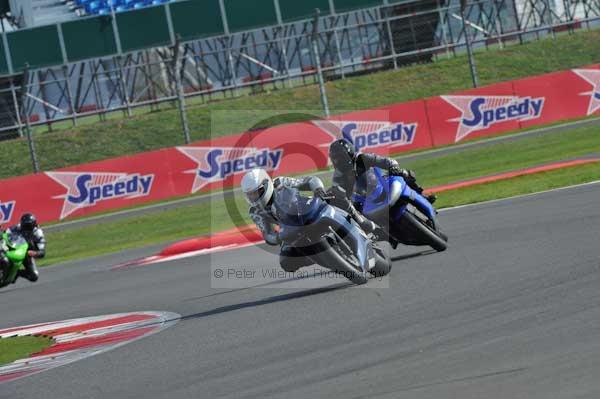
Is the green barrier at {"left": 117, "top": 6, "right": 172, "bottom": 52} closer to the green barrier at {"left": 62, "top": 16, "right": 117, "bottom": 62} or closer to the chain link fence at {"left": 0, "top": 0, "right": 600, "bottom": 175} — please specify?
the green barrier at {"left": 62, "top": 16, "right": 117, "bottom": 62}

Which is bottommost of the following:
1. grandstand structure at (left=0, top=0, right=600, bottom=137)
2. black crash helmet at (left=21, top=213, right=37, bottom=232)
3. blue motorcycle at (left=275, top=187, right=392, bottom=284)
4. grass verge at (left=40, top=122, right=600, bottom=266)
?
grass verge at (left=40, top=122, right=600, bottom=266)

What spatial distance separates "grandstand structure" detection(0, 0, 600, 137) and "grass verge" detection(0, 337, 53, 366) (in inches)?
795

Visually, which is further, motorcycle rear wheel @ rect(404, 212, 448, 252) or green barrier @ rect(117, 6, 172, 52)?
green barrier @ rect(117, 6, 172, 52)

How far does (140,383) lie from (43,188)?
62.5 feet

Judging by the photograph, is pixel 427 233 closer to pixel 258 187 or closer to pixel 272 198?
pixel 272 198

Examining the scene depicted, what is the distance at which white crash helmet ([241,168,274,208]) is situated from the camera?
9812 mm

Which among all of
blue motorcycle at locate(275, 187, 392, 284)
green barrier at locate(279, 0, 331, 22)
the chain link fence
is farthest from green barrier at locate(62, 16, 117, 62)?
blue motorcycle at locate(275, 187, 392, 284)

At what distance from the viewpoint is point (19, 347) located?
10094mm

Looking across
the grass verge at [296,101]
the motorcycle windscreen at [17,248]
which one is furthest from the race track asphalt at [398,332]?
the grass verge at [296,101]

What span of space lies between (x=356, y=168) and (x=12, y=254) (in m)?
6.92

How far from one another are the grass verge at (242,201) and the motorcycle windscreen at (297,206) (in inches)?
320

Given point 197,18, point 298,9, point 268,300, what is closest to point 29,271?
point 268,300

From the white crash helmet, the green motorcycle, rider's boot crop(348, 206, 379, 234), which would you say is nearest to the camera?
the white crash helmet

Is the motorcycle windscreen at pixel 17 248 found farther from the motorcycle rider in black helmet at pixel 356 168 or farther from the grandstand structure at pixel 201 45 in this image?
the grandstand structure at pixel 201 45
